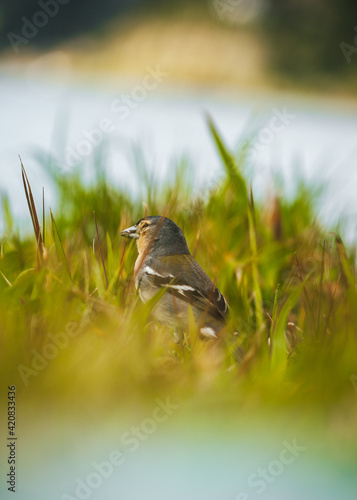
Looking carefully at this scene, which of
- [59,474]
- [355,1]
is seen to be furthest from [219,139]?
[59,474]

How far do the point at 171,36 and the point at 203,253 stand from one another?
0.42 m

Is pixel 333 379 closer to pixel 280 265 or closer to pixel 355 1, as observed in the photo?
pixel 280 265

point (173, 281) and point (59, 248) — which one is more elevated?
point (59, 248)

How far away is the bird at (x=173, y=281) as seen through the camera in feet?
3.16

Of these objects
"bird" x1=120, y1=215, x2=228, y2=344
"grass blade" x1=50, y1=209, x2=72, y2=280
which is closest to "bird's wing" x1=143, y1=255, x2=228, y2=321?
"bird" x1=120, y1=215, x2=228, y2=344

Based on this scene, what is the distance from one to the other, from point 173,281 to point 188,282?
0.04m

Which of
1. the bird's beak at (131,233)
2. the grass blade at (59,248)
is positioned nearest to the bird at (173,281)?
the bird's beak at (131,233)

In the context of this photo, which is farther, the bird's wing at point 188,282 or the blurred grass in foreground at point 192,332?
the bird's wing at point 188,282

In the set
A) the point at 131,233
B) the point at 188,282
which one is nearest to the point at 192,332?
the point at 188,282

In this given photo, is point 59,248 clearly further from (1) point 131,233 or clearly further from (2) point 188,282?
(2) point 188,282

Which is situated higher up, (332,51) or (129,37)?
(129,37)

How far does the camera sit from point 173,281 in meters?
1.06

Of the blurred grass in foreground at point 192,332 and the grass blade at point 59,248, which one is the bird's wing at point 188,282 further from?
the grass blade at point 59,248

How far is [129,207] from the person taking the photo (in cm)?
107
